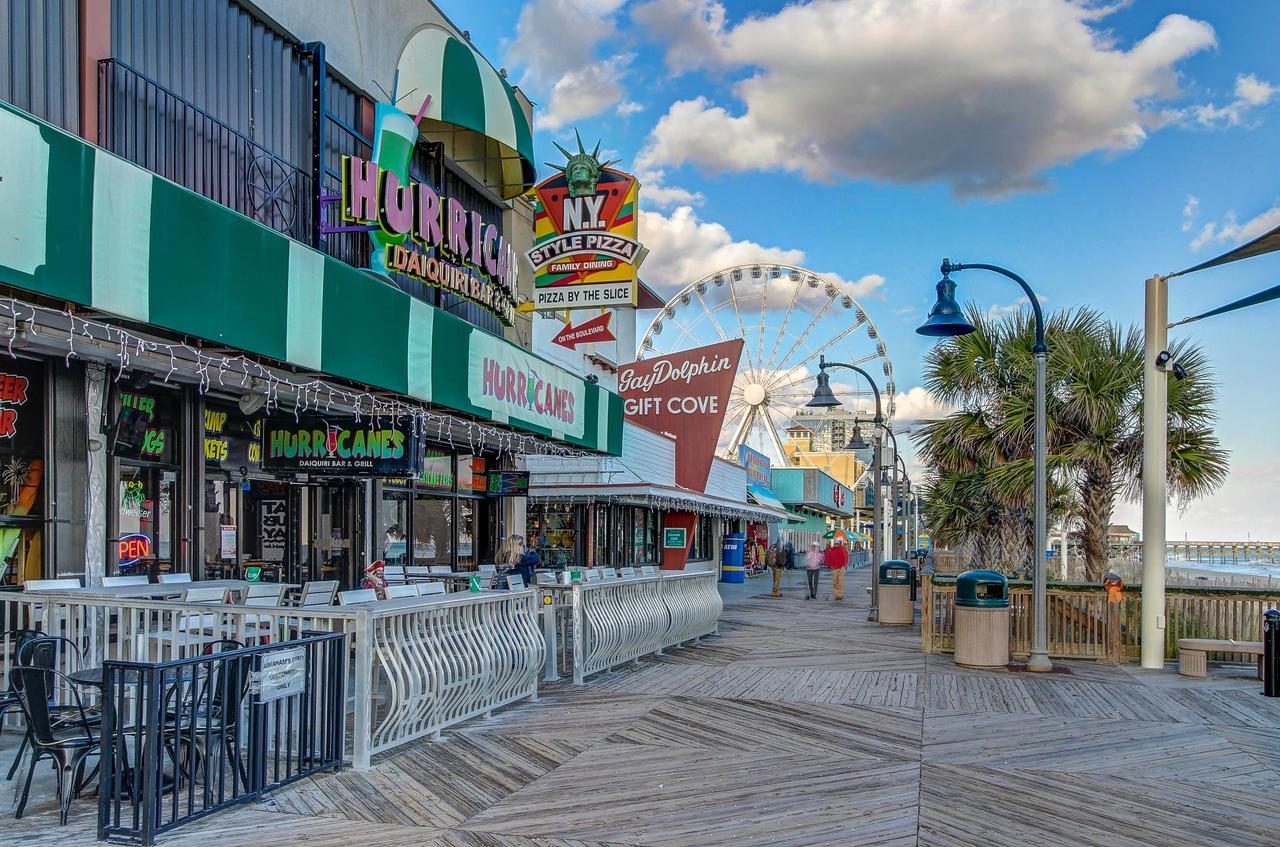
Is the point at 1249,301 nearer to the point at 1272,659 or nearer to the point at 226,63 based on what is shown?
the point at 1272,659

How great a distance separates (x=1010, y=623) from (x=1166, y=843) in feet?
25.4

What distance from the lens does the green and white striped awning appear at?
16172 mm

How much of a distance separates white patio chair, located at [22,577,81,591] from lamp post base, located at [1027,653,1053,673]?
10212 millimetres

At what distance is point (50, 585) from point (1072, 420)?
49.0 ft

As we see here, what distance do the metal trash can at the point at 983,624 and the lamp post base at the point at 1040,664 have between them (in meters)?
0.33

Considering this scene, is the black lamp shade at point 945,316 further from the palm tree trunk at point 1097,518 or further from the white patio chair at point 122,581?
the white patio chair at point 122,581

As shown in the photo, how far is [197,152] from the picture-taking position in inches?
467

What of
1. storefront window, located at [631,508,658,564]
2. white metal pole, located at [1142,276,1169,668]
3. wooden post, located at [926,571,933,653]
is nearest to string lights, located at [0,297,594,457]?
wooden post, located at [926,571,933,653]

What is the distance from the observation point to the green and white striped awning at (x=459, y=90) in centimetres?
1617

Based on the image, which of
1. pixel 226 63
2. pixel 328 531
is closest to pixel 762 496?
pixel 328 531

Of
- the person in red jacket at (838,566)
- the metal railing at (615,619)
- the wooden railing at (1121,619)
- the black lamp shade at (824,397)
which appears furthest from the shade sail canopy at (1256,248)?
the person in red jacket at (838,566)

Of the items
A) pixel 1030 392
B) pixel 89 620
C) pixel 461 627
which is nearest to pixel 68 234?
pixel 89 620

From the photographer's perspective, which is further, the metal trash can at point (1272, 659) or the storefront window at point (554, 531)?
the storefront window at point (554, 531)

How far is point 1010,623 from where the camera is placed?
44.6ft
